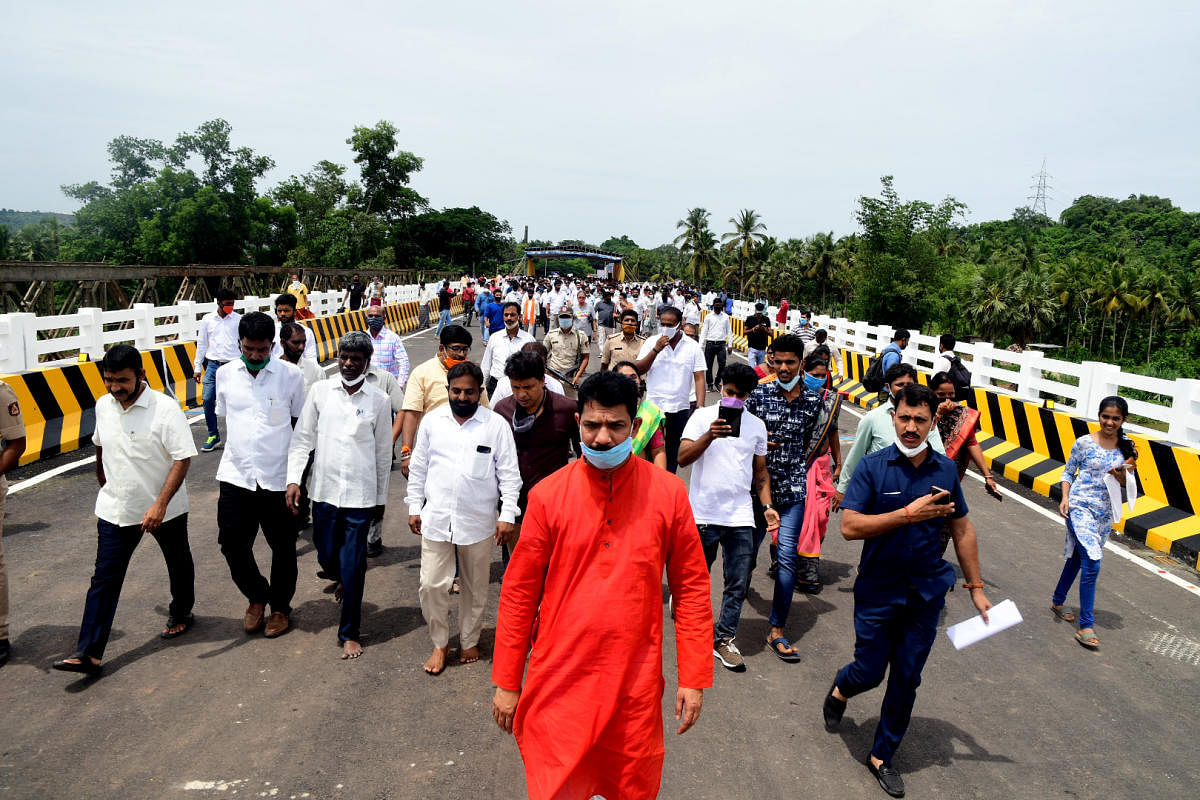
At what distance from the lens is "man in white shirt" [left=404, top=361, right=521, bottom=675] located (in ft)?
14.7

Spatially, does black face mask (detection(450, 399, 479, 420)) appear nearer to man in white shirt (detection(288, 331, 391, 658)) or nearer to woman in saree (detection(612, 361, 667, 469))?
man in white shirt (detection(288, 331, 391, 658))

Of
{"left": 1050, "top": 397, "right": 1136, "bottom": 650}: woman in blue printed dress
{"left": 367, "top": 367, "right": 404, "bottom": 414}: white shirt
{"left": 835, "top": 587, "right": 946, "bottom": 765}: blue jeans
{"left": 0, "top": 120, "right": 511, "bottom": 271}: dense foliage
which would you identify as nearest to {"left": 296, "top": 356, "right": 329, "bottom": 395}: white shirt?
{"left": 367, "top": 367, "right": 404, "bottom": 414}: white shirt

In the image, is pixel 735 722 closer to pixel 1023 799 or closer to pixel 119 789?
pixel 1023 799

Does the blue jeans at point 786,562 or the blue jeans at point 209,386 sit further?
the blue jeans at point 209,386

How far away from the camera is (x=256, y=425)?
5.01 m

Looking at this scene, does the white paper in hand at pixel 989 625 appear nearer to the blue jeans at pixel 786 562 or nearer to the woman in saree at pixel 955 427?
the blue jeans at pixel 786 562

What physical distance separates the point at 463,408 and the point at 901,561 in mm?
2333

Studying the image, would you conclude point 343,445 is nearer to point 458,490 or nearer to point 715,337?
point 458,490

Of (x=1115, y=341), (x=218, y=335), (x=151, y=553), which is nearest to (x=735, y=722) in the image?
(x=151, y=553)

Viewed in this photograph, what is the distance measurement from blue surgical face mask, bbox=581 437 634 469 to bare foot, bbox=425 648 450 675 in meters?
2.47

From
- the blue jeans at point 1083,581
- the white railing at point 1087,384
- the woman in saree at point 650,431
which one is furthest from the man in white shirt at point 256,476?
the white railing at point 1087,384

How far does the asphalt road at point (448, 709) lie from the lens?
3547 millimetres

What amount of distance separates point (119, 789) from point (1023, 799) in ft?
12.6

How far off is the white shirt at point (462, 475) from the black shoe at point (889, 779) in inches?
85.6
